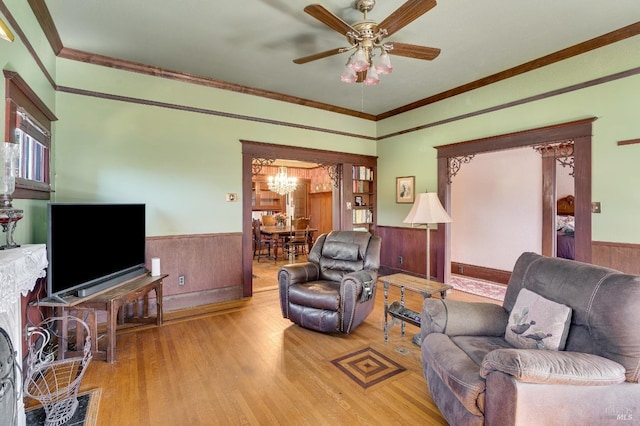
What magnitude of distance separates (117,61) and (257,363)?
3.61 meters

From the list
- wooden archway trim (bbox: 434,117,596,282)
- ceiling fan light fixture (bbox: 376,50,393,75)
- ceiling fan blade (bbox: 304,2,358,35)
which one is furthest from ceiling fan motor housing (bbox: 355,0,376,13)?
wooden archway trim (bbox: 434,117,596,282)

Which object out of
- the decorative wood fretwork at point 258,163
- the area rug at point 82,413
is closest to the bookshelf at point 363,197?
the decorative wood fretwork at point 258,163

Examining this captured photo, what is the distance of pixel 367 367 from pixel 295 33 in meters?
3.12

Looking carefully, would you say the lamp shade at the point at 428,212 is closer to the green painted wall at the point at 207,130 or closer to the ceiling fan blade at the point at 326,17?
the green painted wall at the point at 207,130

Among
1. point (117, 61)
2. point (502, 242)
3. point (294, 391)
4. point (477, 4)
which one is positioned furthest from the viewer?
point (502, 242)

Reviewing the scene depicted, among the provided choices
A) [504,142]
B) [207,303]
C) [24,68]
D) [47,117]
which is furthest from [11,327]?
[504,142]

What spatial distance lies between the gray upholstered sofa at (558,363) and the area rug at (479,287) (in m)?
2.97

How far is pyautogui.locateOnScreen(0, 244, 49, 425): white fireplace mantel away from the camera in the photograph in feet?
4.85

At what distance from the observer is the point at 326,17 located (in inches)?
85.3

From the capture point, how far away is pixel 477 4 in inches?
101

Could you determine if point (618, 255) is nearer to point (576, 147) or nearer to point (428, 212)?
point (576, 147)

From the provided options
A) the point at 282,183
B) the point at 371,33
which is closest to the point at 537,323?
the point at 371,33

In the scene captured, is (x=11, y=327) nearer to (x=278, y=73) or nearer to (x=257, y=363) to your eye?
(x=257, y=363)

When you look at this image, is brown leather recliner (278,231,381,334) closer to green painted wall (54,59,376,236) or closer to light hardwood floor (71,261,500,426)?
light hardwood floor (71,261,500,426)
